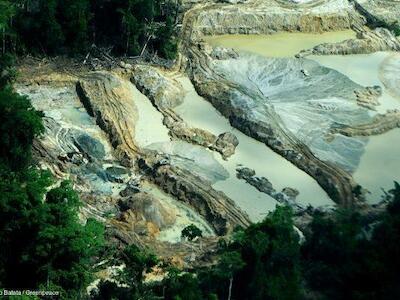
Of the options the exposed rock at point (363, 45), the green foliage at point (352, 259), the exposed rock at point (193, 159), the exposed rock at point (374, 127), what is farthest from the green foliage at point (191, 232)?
the exposed rock at point (363, 45)

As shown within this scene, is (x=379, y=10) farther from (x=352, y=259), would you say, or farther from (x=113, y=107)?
(x=352, y=259)

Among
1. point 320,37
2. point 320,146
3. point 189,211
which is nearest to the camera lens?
point 189,211

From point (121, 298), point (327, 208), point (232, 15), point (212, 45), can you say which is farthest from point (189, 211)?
point (232, 15)

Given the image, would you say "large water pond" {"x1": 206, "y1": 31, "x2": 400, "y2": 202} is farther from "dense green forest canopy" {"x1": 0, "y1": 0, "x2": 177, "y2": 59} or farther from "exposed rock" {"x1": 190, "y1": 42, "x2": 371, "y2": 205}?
"dense green forest canopy" {"x1": 0, "y1": 0, "x2": 177, "y2": 59}

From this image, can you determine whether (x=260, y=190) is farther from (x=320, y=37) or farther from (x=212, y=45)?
(x=320, y=37)

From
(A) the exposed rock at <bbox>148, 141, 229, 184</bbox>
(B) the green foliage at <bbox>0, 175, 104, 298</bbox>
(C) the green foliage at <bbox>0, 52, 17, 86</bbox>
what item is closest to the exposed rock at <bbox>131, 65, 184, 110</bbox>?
(A) the exposed rock at <bbox>148, 141, 229, 184</bbox>

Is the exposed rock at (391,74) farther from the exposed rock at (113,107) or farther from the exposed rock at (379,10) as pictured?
the exposed rock at (113,107)

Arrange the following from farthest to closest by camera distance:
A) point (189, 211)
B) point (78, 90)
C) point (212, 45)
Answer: point (212, 45) → point (78, 90) → point (189, 211)
